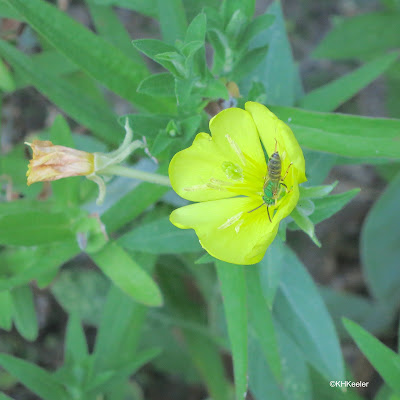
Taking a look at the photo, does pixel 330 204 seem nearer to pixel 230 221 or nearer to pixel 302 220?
pixel 302 220

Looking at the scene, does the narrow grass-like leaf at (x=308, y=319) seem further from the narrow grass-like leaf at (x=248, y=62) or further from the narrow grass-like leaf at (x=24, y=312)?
the narrow grass-like leaf at (x=24, y=312)

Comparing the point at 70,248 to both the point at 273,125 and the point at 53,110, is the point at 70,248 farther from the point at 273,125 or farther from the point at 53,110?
the point at 53,110

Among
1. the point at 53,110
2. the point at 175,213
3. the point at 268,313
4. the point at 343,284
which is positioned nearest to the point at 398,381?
the point at 268,313

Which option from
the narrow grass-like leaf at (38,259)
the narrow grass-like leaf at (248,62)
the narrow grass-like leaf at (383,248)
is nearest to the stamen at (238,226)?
the narrow grass-like leaf at (248,62)

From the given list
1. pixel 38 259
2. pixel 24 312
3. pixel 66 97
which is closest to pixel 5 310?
pixel 24 312

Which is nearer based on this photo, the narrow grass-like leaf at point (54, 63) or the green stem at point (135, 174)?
the green stem at point (135, 174)

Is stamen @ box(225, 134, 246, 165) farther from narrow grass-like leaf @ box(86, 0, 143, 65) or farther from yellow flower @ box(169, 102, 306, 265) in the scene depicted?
narrow grass-like leaf @ box(86, 0, 143, 65)
